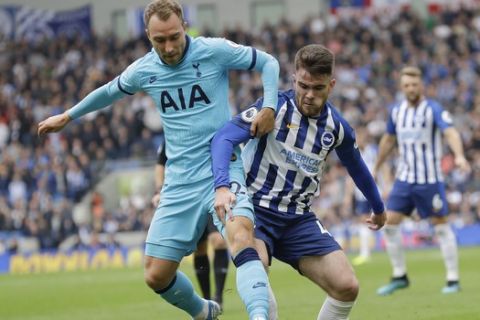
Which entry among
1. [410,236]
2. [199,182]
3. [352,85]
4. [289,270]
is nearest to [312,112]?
[199,182]

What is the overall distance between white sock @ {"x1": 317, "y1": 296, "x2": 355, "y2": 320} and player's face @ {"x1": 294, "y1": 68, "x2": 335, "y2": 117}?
1.29 metres

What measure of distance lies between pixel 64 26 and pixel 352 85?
10927 millimetres

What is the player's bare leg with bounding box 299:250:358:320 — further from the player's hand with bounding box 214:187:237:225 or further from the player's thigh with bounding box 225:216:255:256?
the player's hand with bounding box 214:187:237:225

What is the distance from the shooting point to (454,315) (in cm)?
931

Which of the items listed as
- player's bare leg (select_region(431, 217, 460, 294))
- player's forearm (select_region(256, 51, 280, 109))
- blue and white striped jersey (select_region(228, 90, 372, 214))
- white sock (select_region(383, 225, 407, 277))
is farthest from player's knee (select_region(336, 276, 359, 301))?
white sock (select_region(383, 225, 407, 277))

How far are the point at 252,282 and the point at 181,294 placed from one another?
5.12ft

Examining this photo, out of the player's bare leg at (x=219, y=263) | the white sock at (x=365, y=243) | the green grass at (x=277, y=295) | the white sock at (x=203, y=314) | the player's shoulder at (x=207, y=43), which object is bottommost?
the white sock at (x=365, y=243)

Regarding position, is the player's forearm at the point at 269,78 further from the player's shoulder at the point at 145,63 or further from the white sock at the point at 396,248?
the white sock at the point at 396,248

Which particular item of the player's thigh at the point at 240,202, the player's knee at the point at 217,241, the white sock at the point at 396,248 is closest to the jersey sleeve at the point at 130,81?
the player's thigh at the point at 240,202

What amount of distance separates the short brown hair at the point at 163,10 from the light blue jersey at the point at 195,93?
0.34m

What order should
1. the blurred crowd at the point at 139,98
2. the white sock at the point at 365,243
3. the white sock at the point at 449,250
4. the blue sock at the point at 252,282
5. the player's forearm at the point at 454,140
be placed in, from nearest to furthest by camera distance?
the blue sock at the point at 252,282, the player's forearm at the point at 454,140, the white sock at the point at 449,250, the white sock at the point at 365,243, the blurred crowd at the point at 139,98

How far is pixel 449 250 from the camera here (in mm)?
12242

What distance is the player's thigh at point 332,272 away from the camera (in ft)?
22.6

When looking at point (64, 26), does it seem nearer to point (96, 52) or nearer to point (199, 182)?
point (96, 52)
